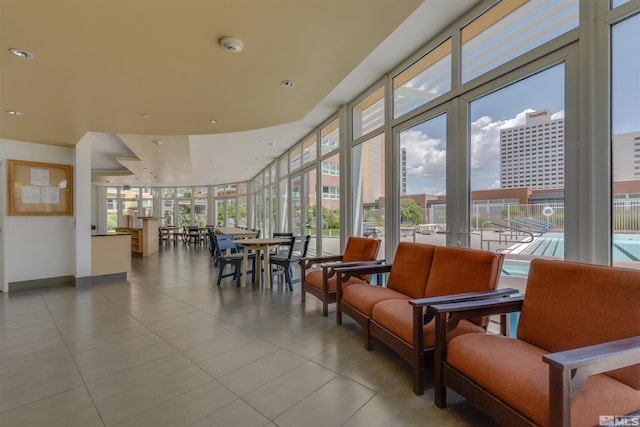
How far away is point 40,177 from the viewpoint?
5.07 metres

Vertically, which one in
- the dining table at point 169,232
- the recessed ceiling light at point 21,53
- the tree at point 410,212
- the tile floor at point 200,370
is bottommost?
the tile floor at point 200,370

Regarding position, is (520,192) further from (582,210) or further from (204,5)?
(204,5)

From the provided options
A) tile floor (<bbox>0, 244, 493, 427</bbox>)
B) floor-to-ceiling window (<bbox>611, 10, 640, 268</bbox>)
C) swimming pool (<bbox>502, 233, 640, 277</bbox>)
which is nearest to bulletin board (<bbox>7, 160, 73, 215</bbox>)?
tile floor (<bbox>0, 244, 493, 427</bbox>)

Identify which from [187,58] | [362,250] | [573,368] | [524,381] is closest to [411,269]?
[362,250]

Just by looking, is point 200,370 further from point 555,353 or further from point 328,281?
point 555,353

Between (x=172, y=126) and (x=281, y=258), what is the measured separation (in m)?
2.70

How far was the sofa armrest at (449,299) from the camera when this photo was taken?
192cm

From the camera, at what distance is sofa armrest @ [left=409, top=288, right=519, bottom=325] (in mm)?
1917

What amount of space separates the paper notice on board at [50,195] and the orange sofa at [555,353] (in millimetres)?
6395

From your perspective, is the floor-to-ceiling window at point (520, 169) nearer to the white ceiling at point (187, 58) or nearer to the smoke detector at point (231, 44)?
the white ceiling at point (187, 58)

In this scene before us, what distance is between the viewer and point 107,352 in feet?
8.55

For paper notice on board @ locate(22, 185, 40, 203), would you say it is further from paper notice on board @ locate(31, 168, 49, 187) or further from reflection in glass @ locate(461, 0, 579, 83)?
reflection in glass @ locate(461, 0, 579, 83)

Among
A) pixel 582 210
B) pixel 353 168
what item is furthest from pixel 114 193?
pixel 582 210

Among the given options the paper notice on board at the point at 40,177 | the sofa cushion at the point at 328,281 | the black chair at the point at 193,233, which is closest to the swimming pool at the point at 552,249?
the sofa cushion at the point at 328,281
